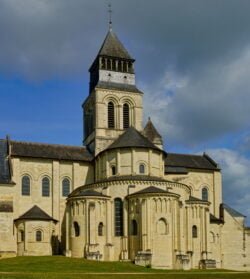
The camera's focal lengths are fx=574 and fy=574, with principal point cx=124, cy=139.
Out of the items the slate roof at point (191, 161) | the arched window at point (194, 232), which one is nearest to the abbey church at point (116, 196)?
the arched window at point (194, 232)

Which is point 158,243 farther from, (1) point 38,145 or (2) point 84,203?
(1) point 38,145

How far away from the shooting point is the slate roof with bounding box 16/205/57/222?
7194cm

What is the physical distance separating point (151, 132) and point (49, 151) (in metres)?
15.8

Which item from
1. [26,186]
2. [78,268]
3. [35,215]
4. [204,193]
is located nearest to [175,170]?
[204,193]

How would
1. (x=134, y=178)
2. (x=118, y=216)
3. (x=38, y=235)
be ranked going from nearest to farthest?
(x=118, y=216) → (x=134, y=178) → (x=38, y=235)

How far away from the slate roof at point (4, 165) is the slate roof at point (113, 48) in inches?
803

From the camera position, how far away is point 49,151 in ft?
265

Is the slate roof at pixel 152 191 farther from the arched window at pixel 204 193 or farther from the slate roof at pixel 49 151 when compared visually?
the arched window at pixel 204 193

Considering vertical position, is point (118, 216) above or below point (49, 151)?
below

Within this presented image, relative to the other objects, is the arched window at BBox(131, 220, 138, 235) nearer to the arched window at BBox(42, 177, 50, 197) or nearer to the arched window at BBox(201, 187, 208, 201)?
the arched window at BBox(42, 177, 50, 197)

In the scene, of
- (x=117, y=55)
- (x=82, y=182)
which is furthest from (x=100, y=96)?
(x=82, y=182)

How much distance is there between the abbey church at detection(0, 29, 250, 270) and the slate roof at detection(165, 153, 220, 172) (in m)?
0.20

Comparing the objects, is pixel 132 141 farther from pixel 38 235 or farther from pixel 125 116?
pixel 38 235

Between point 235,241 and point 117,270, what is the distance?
32.9 metres
